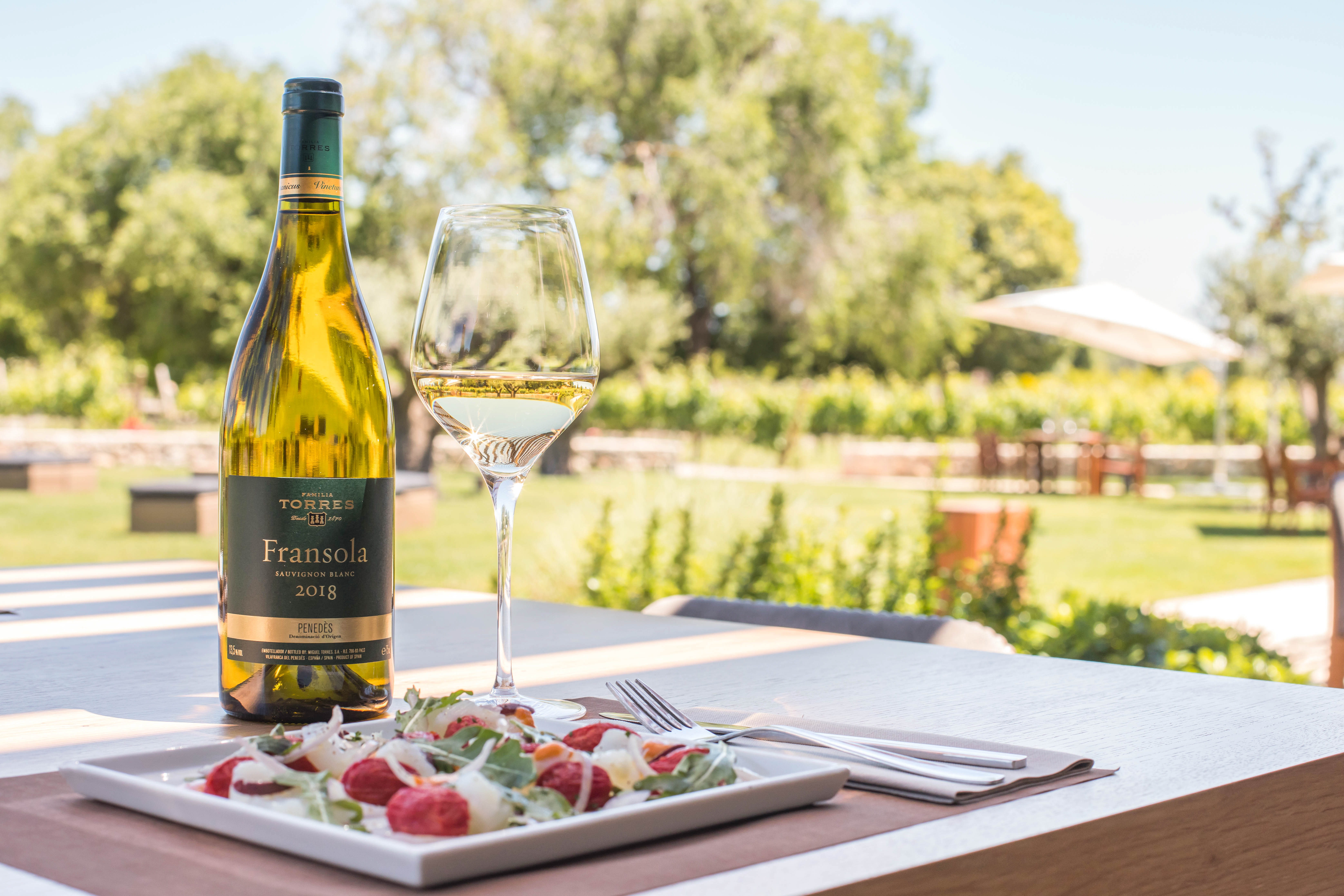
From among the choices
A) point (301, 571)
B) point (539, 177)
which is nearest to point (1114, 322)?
point (539, 177)

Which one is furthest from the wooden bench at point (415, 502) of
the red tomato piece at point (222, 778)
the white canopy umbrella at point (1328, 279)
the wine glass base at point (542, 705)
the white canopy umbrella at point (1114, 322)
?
the red tomato piece at point (222, 778)

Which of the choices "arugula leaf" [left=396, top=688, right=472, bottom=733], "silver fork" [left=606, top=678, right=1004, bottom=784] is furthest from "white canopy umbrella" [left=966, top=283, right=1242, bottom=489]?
"arugula leaf" [left=396, top=688, right=472, bottom=733]

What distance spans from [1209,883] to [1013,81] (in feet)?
183

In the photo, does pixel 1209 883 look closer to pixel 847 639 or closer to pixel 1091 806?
pixel 1091 806

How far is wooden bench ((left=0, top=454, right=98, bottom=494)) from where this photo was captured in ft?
41.8

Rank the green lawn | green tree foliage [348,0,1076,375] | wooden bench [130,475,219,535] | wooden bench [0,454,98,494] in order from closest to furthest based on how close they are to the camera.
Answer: the green lawn
wooden bench [130,475,219,535]
wooden bench [0,454,98,494]
green tree foliage [348,0,1076,375]

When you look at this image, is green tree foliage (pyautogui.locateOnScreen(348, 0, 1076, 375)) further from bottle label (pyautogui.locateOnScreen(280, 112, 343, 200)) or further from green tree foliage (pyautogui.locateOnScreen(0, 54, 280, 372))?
bottle label (pyautogui.locateOnScreen(280, 112, 343, 200))

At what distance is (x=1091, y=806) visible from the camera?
704 mm

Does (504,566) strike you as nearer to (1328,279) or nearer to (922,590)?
(922,590)

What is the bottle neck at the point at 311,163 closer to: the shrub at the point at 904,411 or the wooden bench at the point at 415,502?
the wooden bench at the point at 415,502

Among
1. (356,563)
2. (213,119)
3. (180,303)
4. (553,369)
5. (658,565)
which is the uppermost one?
(213,119)

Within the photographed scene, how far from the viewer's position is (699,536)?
6.11 meters

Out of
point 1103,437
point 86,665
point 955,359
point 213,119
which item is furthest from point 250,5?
point 86,665

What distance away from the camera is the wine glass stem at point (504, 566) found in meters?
0.88
